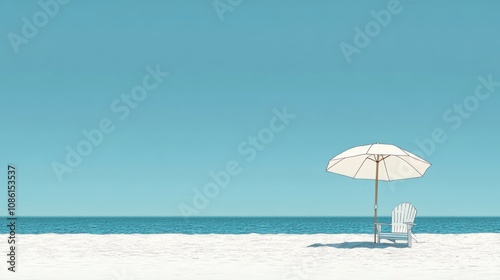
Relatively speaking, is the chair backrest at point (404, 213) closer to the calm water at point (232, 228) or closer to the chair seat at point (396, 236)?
the chair seat at point (396, 236)

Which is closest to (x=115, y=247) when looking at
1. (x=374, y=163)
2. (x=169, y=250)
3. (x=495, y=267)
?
(x=169, y=250)

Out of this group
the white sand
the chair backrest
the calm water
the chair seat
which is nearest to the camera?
the white sand

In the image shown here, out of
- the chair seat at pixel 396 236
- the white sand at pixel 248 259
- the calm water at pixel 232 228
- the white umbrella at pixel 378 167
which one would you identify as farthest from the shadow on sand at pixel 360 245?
the calm water at pixel 232 228

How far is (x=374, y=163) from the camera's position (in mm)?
12242

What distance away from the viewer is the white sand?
7.23 metres

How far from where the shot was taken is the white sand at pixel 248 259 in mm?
7234

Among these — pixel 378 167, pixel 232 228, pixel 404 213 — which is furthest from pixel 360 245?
pixel 232 228

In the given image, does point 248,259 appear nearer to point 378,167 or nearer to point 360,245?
point 360,245

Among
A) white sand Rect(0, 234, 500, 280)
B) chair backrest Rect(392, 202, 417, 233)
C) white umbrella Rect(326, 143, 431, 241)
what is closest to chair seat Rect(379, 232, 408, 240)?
white sand Rect(0, 234, 500, 280)

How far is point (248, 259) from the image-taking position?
29.0 feet

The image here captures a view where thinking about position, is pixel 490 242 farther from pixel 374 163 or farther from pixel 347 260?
pixel 347 260

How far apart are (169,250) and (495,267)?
5296mm

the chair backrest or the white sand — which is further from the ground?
the chair backrest

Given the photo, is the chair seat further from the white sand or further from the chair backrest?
the chair backrest
